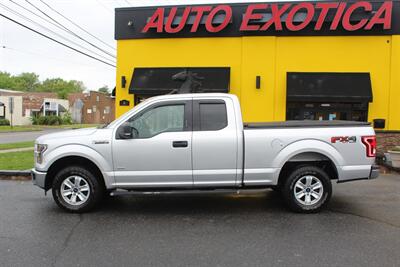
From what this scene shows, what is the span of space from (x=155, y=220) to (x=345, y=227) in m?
2.81

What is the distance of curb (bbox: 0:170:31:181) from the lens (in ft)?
32.0

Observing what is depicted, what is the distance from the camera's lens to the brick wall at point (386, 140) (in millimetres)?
12984

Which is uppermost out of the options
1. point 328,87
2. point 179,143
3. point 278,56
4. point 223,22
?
point 223,22

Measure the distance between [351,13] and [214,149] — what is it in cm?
955

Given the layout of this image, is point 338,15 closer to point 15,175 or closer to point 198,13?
point 198,13

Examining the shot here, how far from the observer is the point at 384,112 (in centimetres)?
1340

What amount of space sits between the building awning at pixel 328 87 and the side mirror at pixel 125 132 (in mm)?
8343

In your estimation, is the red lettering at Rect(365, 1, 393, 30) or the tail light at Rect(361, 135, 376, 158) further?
the red lettering at Rect(365, 1, 393, 30)

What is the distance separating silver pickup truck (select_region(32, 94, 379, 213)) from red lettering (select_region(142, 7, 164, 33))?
818cm

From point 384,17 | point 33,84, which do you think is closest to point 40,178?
point 384,17

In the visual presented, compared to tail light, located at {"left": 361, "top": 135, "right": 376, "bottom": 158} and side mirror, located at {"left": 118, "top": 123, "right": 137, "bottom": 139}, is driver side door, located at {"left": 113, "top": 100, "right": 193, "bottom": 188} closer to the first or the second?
side mirror, located at {"left": 118, "top": 123, "right": 137, "bottom": 139}

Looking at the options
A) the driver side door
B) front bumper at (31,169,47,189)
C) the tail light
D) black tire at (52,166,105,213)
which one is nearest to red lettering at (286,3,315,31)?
the tail light

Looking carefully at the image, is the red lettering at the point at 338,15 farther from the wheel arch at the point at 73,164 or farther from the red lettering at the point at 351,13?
the wheel arch at the point at 73,164

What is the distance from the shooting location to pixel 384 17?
12922 millimetres
